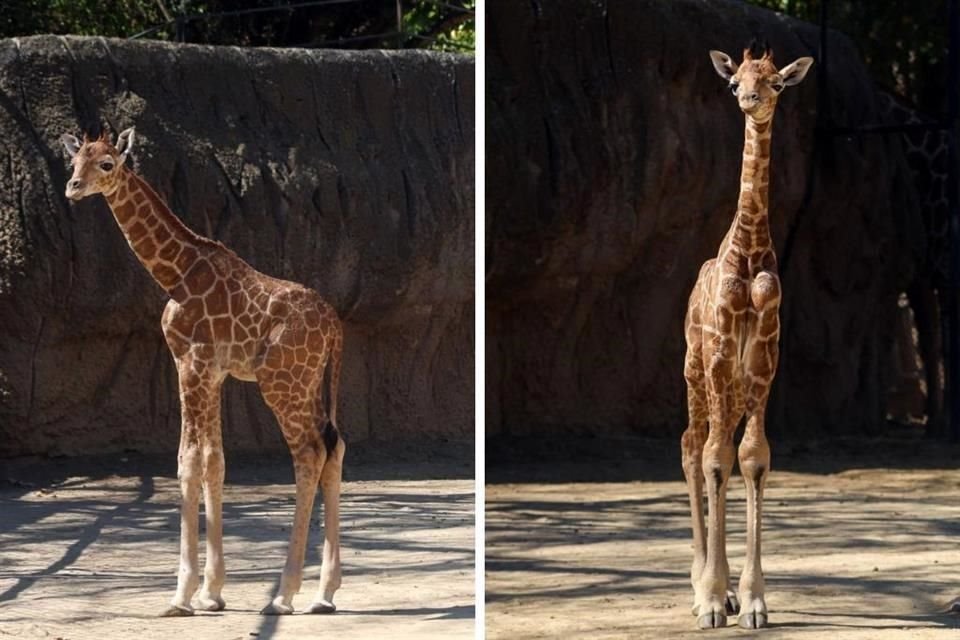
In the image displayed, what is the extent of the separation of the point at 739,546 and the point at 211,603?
2.54m

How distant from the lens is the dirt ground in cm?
493

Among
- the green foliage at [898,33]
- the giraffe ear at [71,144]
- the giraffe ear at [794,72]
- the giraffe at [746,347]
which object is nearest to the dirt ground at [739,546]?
the giraffe at [746,347]

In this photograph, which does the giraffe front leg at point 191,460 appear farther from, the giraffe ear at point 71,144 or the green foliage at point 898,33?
the green foliage at point 898,33

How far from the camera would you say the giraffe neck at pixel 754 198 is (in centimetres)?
464

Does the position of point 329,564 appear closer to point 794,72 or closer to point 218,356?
point 218,356

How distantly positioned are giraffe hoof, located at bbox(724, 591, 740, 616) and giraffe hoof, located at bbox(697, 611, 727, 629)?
14 cm

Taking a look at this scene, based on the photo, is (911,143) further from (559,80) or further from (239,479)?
(239,479)

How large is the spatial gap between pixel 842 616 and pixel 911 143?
5.99m

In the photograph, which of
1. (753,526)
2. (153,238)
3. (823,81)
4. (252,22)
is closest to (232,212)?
(252,22)

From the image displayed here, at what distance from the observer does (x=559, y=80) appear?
832 centimetres

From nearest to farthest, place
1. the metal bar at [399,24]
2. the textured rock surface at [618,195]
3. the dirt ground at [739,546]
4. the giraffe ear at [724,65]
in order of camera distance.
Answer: the giraffe ear at [724,65] → the dirt ground at [739,546] → the metal bar at [399,24] → the textured rock surface at [618,195]

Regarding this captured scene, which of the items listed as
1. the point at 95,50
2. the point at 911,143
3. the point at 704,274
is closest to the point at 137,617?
the point at 704,274

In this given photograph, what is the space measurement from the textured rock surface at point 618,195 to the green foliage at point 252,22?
80.1 inches

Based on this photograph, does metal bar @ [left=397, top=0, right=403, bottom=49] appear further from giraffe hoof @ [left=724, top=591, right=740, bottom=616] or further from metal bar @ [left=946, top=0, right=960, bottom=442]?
metal bar @ [left=946, top=0, right=960, bottom=442]
